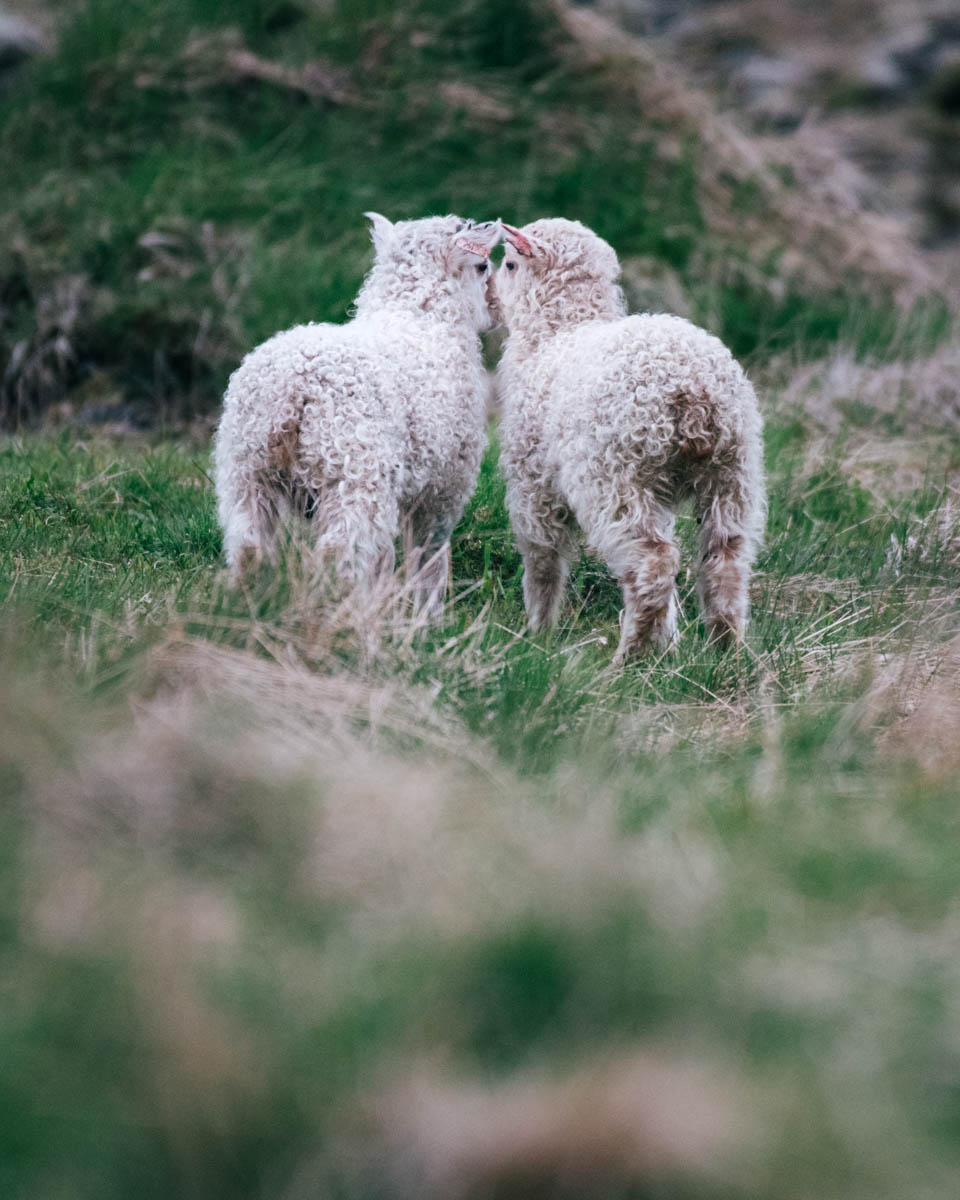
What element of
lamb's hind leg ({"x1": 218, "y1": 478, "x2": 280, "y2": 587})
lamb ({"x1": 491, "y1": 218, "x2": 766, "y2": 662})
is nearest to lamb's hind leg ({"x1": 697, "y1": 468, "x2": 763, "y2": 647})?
lamb ({"x1": 491, "y1": 218, "x2": 766, "y2": 662})

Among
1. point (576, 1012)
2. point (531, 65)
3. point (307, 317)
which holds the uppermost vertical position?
point (531, 65)

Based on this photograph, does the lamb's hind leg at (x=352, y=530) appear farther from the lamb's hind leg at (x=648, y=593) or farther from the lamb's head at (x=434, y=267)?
the lamb's head at (x=434, y=267)

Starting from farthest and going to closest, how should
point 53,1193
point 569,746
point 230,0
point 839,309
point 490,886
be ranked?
point 230,0 < point 839,309 < point 569,746 < point 490,886 < point 53,1193

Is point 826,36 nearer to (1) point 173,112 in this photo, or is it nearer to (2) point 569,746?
(1) point 173,112

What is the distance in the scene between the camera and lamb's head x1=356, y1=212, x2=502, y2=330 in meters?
4.93

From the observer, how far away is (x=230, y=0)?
1012cm

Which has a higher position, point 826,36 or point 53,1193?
point 826,36

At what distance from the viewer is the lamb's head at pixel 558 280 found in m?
4.96

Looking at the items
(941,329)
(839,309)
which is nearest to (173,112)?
(839,309)

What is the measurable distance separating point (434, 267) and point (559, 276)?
477mm

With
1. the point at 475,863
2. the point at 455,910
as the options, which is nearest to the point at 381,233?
the point at 475,863

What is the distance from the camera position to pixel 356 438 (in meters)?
4.16

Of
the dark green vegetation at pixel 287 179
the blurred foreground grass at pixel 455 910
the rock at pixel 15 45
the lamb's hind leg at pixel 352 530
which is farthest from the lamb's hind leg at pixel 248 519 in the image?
the rock at pixel 15 45

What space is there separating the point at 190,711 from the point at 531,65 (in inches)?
339
